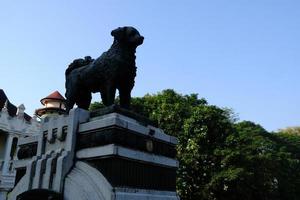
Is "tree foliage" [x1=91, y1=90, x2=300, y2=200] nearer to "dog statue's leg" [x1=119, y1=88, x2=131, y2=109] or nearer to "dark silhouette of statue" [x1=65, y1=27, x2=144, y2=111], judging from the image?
"dog statue's leg" [x1=119, y1=88, x2=131, y2=109]

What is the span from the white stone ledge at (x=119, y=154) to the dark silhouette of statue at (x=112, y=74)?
1307mm

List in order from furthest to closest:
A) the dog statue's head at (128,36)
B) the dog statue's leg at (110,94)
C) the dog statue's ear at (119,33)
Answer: the dog statue's ear at (119,33) < the dog statue's head at (128,36) < the dog statue's leg at (110,94)

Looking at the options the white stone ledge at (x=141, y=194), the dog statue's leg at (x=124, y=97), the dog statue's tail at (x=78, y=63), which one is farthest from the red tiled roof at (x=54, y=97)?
the white stone ledge at (x=141, y=194)

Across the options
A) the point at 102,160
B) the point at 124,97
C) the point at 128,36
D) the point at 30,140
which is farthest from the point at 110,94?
the point at 30,140

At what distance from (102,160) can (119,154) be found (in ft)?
1.38

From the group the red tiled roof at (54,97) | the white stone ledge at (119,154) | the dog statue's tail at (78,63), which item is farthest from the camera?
the red tiled roof at (54,97)

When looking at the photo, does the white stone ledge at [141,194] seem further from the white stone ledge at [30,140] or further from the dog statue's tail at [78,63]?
the dog statue's tail at [78,63]

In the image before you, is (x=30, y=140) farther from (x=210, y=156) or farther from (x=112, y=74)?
(x=210, y=156)

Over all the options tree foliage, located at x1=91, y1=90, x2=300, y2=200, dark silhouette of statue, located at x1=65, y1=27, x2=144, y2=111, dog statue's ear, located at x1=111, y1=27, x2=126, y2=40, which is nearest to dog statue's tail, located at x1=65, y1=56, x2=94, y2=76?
dark silhouette of statue, located at x1=65, y1=27, x2=144, y2=111

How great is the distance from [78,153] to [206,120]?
59.4ft

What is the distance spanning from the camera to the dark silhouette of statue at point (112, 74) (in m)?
7.76

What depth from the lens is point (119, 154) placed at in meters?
6.46

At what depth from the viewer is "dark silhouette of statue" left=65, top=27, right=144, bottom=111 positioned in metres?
7.76

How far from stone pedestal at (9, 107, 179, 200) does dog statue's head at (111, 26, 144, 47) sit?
5.46ft
